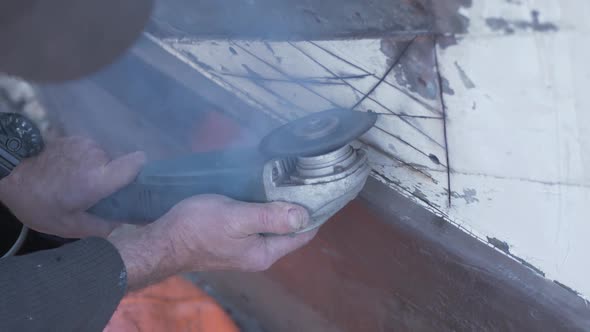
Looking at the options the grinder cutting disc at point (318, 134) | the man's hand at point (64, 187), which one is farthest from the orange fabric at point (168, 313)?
the grinder cutting disc at point (318, 134)

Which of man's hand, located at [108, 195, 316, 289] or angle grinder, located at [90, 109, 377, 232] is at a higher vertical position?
angle grinder, located at [90, 109, 377, 232]

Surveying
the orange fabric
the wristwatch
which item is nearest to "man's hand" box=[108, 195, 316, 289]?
the wristwatch

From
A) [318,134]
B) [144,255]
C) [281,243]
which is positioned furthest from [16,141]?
[318,134]

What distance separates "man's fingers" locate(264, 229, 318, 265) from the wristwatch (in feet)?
2.36

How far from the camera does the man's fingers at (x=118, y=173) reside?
149cm

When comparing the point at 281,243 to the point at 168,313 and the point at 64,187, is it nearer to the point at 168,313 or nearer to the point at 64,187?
the point at 64,187

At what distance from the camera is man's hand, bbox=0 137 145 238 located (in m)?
1.55

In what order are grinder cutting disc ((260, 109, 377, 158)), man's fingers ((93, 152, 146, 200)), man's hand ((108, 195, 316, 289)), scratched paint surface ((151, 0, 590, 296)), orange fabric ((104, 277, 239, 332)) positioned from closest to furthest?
scratched paint surface ((151, 0, 590, 296)), grinder cutting disc ((260, 109, 377, 158)), man's hand ((108, 195, 316, 289)), man's fingers ((93, 152, 146, 200)), orange fabric ((104, 277, 239, 332))

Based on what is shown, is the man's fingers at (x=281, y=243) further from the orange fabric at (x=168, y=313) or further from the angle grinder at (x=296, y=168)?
the orange fabric at (x=168, y=313)

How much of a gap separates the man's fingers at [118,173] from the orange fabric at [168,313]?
0.73 metres

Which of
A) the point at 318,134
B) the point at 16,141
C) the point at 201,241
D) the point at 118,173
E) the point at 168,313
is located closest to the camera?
the point at 318,134

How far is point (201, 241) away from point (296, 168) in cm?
28

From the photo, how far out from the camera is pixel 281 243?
1.32 metres

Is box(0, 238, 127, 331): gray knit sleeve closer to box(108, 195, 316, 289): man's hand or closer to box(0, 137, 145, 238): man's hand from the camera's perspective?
box(108, 195, 316, 289): man's hand
